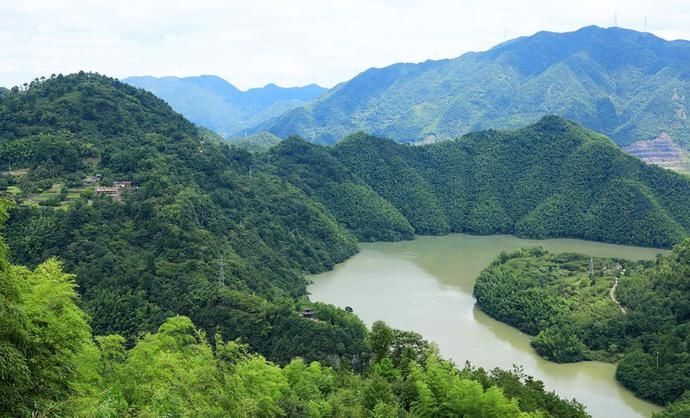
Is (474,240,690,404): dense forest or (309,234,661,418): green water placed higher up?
(474,240,690,404): dense forest

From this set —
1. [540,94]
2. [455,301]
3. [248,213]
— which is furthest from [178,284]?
[540,94]

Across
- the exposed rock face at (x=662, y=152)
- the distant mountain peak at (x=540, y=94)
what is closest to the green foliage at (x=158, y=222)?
the exposed rock face at (x=662, y=152)

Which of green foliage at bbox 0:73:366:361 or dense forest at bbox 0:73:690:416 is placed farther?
green foliage at bbox 0:73:366:361

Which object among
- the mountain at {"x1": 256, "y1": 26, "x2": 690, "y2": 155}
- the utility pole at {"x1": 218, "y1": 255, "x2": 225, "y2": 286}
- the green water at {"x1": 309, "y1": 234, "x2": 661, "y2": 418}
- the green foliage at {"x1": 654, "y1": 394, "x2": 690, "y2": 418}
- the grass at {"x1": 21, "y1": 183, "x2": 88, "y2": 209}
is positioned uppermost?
the mountain at {"x1": 256, "y1": 26, "x2": 690, "y2": 155}

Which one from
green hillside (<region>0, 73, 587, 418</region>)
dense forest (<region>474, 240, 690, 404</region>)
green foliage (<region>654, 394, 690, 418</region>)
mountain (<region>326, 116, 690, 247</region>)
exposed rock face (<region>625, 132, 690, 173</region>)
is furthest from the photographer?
exposed rock face (<region>625, 132, 690, 173</region>)

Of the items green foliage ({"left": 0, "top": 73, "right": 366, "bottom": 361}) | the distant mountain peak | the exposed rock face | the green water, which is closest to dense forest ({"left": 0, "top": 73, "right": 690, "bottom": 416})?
green foliage ({"left": 0, "top": 73, "right": 366, "bottom": 361})

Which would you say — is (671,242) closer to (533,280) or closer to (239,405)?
(533,280)

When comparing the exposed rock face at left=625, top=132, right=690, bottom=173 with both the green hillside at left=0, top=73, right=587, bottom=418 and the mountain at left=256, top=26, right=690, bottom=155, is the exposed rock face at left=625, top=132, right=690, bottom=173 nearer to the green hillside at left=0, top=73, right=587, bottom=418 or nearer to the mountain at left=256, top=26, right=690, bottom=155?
the mountain at left=256, top=26, right=690, bottom=155
